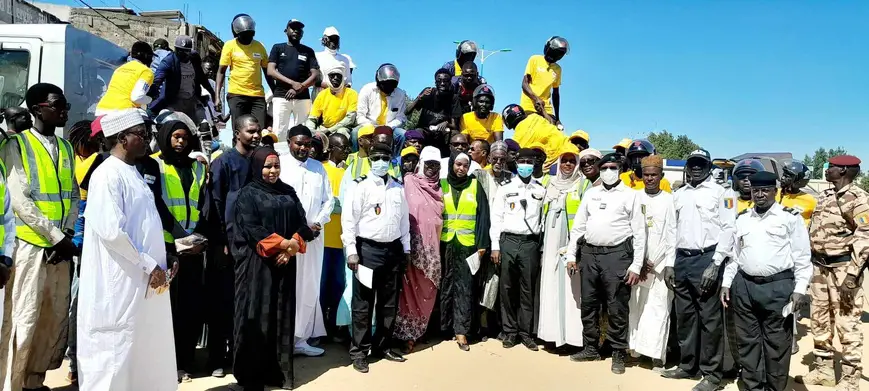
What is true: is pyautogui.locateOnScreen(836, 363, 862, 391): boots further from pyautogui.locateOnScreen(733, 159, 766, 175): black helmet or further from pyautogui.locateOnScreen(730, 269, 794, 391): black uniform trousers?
pyautogui.locateOnScreen(733, 159, 766, 175): black helmet

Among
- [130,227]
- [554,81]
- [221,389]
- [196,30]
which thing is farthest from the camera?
[196,30]

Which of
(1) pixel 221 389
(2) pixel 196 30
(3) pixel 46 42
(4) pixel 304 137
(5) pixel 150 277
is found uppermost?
(2) pixel 196 30

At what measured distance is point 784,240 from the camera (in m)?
4.82

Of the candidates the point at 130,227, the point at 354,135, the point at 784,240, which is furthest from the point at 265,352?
the point at 784,240

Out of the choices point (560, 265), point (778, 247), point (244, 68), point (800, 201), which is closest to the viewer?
point (778, 247)

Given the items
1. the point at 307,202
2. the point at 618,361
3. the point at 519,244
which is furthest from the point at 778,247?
the point at 307,202

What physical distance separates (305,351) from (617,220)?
Result: 3.36 m

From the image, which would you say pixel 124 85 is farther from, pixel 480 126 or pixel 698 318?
pixel 698 318

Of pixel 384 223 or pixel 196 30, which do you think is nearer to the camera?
pixel 384 223

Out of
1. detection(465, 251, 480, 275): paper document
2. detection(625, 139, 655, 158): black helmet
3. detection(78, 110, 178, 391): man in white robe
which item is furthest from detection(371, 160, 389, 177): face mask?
detection(625, 139, 655, 158): black helmet

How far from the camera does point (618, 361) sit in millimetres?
5812

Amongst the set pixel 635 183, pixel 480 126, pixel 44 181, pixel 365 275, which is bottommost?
pixel 365 275

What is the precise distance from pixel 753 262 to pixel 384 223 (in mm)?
3232

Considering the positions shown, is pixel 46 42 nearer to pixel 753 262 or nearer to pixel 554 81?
pixel 554 81
